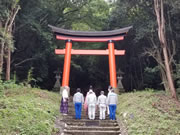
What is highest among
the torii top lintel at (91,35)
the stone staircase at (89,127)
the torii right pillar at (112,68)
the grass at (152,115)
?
the torii top lintel at (91,35)

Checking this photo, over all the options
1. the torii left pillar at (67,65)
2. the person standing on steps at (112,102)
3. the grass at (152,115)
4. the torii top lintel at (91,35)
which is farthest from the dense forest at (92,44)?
the person standing on steps at (112,102)

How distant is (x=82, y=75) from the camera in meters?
21.9

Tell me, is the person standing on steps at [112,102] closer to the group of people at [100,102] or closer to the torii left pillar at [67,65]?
the group of people at [100,102]

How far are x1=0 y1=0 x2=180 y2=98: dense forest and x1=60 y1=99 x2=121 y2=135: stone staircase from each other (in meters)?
4.19

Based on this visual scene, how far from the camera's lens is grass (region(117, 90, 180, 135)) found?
22.2 ft

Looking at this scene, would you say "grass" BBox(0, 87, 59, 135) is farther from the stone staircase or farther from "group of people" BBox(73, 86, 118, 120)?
"group of people" BBox(73, 86, 118, 120)

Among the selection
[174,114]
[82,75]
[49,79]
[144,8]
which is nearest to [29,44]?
[49,79]

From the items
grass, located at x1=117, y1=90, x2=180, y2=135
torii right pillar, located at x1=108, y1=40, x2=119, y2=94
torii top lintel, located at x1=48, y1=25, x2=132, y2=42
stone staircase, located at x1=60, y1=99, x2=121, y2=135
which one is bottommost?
stone staircase, located at x1=60, y1=99, x2=121, y2=135

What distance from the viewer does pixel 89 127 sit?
25.3ft

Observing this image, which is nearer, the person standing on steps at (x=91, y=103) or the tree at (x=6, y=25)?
the person standing on steps at (x=91, y=103)

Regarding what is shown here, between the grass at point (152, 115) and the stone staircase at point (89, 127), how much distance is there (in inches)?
19.4

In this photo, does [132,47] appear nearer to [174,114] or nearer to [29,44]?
[29,44]

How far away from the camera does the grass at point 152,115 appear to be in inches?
267

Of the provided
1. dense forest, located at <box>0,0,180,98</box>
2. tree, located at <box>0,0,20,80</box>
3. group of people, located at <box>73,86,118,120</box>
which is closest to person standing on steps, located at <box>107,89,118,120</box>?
group of people, located at <box>73,86,118,120</box>
